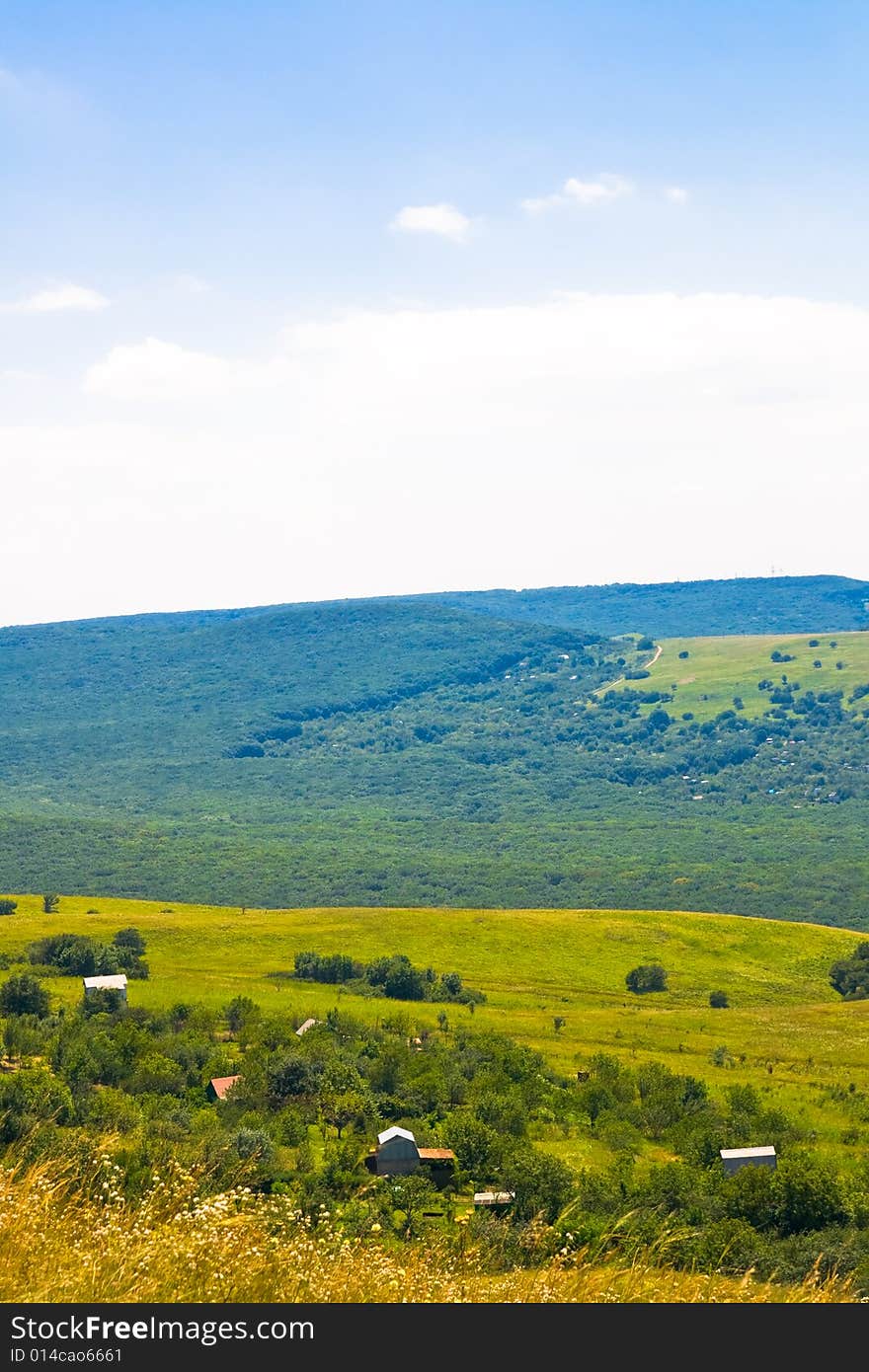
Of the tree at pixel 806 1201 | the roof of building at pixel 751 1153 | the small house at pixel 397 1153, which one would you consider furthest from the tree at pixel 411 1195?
the roof of building at pixel 751 1153

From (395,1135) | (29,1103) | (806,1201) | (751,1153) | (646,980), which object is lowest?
(646,980)

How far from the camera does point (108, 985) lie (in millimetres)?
76938

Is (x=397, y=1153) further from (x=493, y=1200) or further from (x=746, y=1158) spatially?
(x=746, y=1158)

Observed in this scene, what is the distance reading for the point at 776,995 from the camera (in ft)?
337

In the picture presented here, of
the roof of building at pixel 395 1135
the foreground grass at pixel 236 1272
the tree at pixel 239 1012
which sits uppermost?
the foreground grass at pixel 236 1272

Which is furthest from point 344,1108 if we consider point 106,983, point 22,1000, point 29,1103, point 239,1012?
point 106,983

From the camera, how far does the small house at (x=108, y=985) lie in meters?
75.2

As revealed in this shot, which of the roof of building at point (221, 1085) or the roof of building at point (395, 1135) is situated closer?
the roof of building at point (395, 1135)

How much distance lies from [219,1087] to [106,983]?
1063 inches

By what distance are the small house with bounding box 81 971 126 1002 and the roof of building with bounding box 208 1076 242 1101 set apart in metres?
22.0

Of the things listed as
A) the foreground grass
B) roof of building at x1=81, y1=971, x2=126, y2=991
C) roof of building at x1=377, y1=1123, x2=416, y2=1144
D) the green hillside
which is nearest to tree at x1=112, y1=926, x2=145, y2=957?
the green hillside

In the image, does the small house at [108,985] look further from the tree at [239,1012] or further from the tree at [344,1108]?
the tree at [344,1108]

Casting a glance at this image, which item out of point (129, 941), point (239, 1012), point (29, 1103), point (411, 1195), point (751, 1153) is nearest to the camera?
point (411, 1195)

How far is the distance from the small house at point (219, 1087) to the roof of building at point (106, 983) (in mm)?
23424
